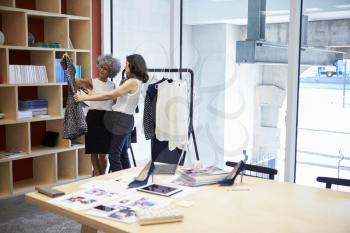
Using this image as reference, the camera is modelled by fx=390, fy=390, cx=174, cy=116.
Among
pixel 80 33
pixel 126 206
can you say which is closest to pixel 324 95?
pixel 126 206

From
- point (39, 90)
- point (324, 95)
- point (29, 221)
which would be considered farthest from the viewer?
point (39, 90)

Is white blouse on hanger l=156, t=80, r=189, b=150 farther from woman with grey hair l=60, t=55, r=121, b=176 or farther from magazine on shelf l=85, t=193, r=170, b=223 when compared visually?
magazine on shelf l=85, t=193, r=170, b=223

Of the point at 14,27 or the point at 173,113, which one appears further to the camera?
the point at 14,27

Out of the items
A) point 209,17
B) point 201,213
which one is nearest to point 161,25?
point 209,17

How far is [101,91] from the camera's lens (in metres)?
4.38

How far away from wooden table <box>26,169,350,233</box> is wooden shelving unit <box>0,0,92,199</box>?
248 cm

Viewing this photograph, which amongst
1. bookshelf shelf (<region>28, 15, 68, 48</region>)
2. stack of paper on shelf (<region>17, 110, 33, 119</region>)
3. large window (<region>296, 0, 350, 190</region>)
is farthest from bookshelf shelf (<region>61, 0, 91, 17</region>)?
large window (<region>296, 0, 350, 190</region>)

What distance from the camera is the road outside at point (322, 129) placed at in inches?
158

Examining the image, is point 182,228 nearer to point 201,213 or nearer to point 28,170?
point 201,213

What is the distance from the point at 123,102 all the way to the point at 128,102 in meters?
0.06

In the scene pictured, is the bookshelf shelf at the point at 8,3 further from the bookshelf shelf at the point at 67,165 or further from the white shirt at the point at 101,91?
the bookshelf shelf at the point at 67,165

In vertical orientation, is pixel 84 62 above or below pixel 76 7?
below

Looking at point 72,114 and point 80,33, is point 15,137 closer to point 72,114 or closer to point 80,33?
point 72,114

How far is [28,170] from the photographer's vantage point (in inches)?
201
